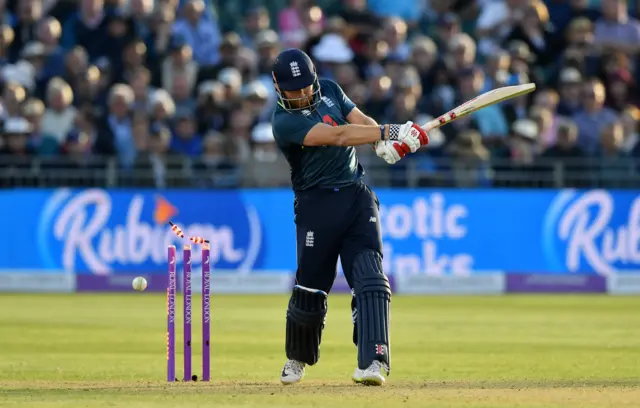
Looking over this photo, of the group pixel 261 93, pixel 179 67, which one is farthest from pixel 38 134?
pixel 261 93

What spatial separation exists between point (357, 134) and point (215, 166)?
33.9 ft

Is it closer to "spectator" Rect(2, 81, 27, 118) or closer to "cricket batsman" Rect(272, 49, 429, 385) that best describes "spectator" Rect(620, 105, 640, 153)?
"spectator" Rect(2, 81, 27, 118)

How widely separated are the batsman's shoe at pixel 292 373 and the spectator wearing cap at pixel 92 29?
36.7 feet

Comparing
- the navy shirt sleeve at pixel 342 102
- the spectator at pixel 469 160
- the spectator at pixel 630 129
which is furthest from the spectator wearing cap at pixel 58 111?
the navy shirt sleeve at pixel 342 102

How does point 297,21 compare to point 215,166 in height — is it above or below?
above

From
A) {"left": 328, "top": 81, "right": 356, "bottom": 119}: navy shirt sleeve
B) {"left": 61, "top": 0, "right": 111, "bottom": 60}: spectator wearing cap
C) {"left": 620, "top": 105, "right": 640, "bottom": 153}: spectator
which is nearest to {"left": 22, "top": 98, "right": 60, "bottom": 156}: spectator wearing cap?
{"left": 61, "top": 0, "right": 111, "bottom": 60}: spectator wearing cap

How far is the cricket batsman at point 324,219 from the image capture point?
27.8ft

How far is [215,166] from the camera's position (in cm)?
1853

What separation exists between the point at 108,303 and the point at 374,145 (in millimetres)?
9127

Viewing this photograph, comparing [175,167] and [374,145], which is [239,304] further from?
[374,145]

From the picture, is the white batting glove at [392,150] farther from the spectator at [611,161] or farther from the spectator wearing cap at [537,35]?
the spectator wearing cap at [537,35]

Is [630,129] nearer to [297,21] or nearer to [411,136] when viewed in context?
[297,21]

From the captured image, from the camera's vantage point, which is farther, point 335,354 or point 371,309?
point 335,354

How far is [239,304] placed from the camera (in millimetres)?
17078
